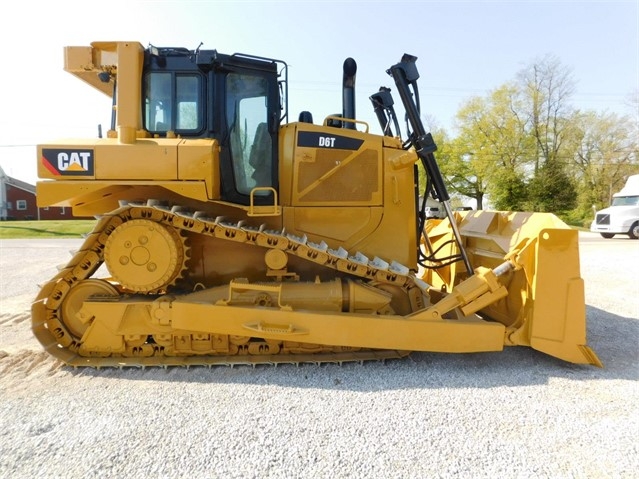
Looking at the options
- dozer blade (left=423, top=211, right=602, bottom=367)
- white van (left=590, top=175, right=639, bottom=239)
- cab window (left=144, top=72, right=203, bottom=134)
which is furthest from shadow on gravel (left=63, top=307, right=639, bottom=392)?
white van (left=590, top=175, right=639, bottom=239)

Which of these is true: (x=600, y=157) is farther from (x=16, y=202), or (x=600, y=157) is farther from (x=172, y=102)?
(x=16, y=202)

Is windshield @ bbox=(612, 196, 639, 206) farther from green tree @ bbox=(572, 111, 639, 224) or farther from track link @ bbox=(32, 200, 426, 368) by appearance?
track link @ bbox=(32, 200, 426, 368)

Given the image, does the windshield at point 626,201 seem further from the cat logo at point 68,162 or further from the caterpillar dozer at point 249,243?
the cat logo at point 68,162

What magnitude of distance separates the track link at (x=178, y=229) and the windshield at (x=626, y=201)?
21483mm

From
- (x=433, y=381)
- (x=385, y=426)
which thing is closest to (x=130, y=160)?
(x=385, y=426)

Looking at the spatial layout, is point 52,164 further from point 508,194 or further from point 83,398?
point 508,194

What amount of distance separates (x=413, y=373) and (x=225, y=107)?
3289 mm

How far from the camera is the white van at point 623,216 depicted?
1880cm

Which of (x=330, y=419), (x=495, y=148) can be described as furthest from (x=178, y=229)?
(x=495, y=148)

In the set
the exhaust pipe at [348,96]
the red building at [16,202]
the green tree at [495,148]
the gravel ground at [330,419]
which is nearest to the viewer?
the gravel ground at [330,419]

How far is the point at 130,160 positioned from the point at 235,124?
3.62 ft

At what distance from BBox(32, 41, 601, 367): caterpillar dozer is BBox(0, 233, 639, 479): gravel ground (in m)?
0.28

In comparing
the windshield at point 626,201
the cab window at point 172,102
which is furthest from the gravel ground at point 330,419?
the windshield at point 626,201

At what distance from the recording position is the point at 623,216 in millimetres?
18969
